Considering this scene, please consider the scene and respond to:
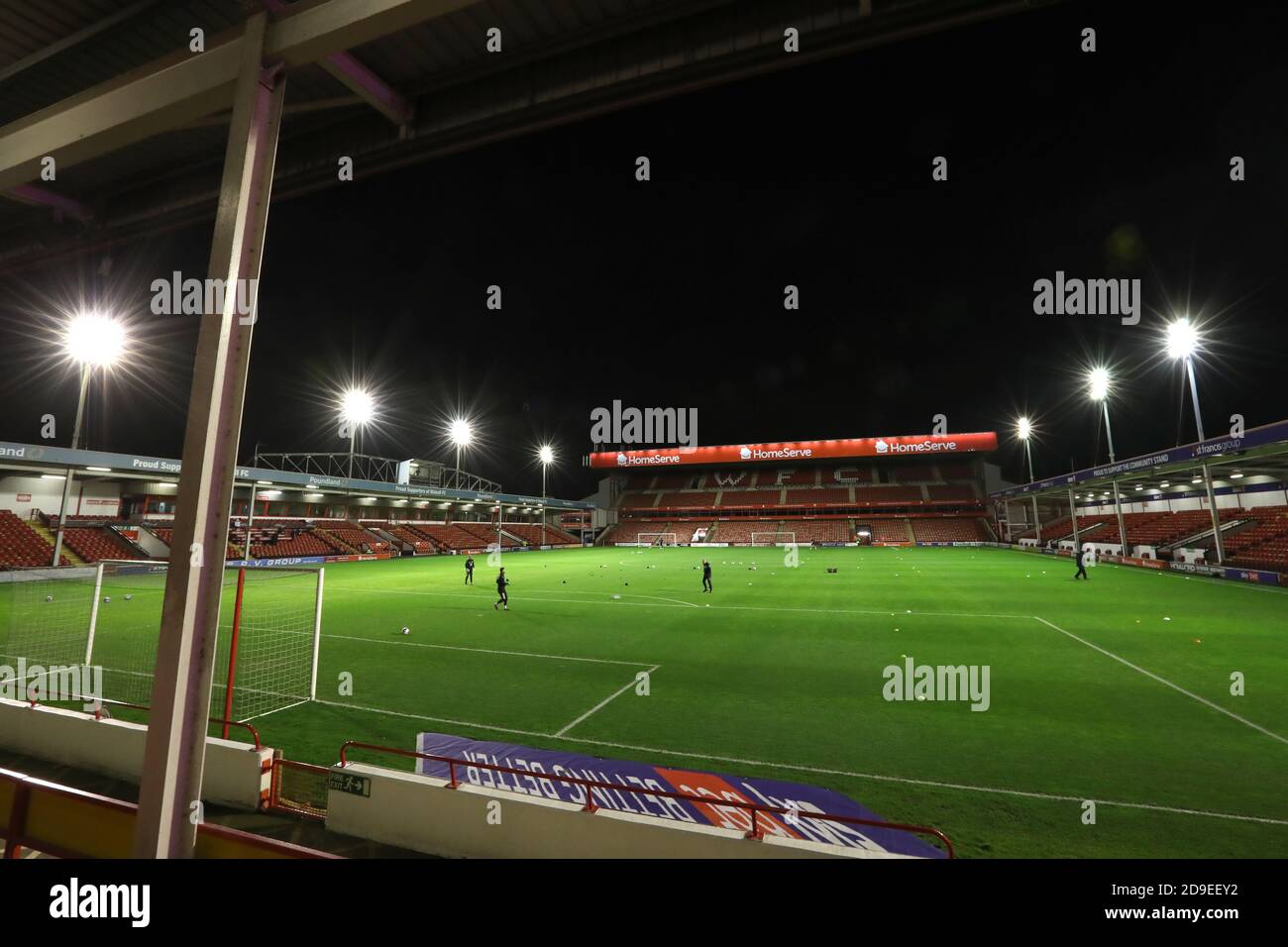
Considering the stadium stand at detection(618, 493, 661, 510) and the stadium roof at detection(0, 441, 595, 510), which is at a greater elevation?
the stadium stand at detection(618, 493, 661, 510)

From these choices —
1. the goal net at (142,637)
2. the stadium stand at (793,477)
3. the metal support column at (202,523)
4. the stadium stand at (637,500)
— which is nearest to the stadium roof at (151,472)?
the goal net at (142,637)

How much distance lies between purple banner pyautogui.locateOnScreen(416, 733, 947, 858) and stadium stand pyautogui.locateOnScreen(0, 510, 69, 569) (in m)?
28.7

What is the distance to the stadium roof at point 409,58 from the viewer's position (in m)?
3.62

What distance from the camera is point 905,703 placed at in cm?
879

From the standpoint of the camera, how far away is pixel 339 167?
5.00 meters

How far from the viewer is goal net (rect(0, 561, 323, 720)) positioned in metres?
9.01

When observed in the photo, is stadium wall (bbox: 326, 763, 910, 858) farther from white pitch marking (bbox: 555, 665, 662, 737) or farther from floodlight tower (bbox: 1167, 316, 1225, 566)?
floodlight tower (bbox: 1167, 316, 1225, 566)

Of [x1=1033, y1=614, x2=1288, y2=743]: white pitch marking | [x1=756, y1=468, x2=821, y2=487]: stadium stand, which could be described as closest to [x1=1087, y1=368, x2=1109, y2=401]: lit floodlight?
[x1=1033, y1=614, x2=1288, y2=743]: white pitch marking

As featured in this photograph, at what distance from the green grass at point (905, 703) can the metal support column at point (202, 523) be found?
193 inches

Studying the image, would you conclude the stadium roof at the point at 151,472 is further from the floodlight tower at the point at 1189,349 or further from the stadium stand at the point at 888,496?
the stadium stand at the point at 888,496

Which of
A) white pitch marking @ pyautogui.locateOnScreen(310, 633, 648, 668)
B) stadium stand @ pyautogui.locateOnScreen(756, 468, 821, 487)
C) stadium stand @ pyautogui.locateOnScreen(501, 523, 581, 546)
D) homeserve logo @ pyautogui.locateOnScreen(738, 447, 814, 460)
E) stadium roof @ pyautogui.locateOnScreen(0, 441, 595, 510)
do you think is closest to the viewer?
white pitch marking @ pyautogui.locateOnScreen(310, 633, 648, 668)
